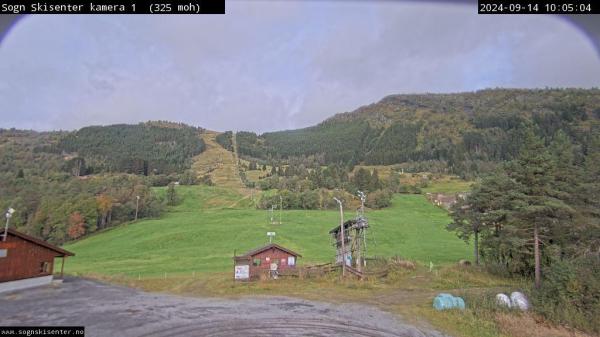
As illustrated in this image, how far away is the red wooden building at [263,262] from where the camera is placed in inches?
1322

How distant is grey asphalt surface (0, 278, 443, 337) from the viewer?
1611 centimetres

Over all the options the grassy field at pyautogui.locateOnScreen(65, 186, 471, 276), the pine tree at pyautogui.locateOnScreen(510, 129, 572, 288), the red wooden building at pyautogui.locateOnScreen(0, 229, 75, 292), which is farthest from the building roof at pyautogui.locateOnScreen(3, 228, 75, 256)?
the pine tree at pyautogui.locateOnScreen(510, 129, 572, 288)

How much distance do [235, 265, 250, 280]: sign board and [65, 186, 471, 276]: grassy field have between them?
8057 mm

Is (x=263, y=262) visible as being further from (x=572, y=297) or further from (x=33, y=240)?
(x=572, y=297)

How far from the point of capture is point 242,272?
110ft

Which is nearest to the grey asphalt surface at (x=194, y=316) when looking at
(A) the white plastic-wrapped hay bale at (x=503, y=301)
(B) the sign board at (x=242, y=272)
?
(A) the white plastic-wrapped hay bale at (x=503, y=301)

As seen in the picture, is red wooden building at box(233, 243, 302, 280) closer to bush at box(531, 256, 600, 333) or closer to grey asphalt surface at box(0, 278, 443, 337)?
grey asphalt surface at box(0, 278, 443, 337)

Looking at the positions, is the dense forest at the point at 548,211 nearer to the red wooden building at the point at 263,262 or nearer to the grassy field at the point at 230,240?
the grassy field at the point at 230,240

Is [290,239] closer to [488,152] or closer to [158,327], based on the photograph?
[158,327]

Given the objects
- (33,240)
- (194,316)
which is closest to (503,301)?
(194,316)

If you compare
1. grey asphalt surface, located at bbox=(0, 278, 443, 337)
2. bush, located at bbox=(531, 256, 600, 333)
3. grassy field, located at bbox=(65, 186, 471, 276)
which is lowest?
grassy field, located at bbox=(65, 186, 471, 276)

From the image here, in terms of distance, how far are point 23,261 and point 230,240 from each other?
3415 centimetres

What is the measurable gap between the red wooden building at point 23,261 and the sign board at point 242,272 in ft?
52.1

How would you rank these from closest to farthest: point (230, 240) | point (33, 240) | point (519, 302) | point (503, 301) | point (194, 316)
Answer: point (194, 316) → point (519, 302) → point (503, 301) → point (33, 240) → point (230, 240)
